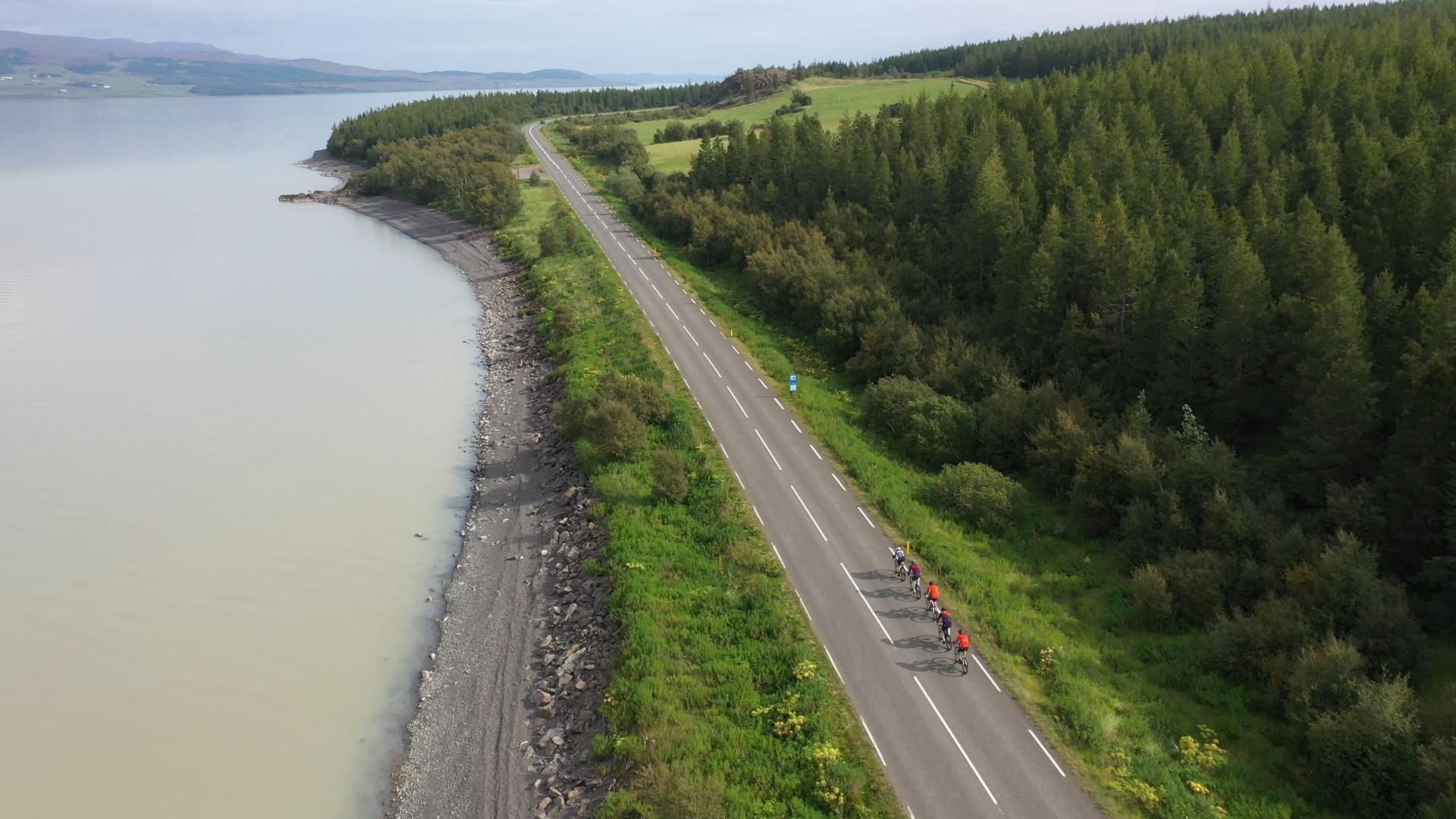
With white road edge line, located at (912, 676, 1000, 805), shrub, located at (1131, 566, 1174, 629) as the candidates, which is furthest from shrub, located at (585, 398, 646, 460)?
shrub, located at (1131, 566, 1174, 629)

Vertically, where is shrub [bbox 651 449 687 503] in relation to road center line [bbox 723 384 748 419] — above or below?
below

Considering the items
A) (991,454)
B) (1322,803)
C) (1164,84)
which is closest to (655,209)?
(1164,84)

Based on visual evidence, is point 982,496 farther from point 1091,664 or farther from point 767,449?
point 767,449

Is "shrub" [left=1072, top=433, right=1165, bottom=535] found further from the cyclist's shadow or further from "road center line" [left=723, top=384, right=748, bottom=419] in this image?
"road center line" [left=723, top=384, right=748, bottom=419]

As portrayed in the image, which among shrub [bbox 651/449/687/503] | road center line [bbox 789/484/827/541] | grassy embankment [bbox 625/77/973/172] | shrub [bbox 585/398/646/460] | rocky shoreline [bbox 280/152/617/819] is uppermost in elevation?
grassy embankment [bbox 625/77/973/172]

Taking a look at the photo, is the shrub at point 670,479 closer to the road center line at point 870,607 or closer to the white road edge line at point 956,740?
the road center line at point 870,607

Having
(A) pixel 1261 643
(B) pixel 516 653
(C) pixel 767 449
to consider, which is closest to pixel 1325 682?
(A) pixel 1261 643

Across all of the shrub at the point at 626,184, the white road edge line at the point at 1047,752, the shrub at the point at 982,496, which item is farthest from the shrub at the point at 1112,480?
the shrub at the point at 626,184
